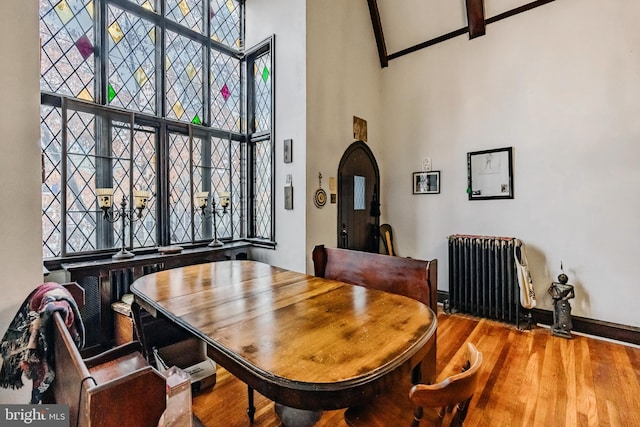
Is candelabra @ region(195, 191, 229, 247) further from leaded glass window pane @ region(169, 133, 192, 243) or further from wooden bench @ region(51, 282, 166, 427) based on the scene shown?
wooden bench @ region(51, 282, 166, 427)

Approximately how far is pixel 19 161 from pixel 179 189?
181 centimetres

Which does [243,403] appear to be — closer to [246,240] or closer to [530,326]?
[246,240]

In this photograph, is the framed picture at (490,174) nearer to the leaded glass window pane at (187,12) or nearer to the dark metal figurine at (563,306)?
the dark metal figurine at (563,306)

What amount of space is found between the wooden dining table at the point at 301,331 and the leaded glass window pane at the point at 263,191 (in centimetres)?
188

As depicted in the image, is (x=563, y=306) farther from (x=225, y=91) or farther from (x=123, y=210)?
(x=225, y=91)

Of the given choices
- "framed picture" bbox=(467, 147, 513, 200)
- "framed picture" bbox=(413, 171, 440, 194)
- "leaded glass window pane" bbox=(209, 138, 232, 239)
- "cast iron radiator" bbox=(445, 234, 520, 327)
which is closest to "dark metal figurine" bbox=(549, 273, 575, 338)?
"cast iron radiator" bbox=(445, 234, 520, 327)

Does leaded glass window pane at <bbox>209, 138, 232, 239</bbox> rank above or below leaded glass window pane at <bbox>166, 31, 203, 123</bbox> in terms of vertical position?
below

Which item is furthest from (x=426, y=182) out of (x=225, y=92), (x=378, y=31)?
(x=225, y=92)

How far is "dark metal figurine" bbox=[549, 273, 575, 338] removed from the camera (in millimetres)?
2869

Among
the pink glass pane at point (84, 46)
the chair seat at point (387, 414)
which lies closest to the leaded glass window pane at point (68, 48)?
the pink glass pane at point (84, 46)

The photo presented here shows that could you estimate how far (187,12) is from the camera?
3334 millimetres

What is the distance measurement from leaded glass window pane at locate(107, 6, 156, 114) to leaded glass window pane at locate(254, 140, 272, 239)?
1.26 meters

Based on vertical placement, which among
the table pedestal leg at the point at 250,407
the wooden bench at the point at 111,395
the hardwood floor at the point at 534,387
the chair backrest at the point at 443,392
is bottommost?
the hardwood floor at the point at 534,387

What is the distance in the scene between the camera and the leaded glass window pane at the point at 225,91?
3.58m
